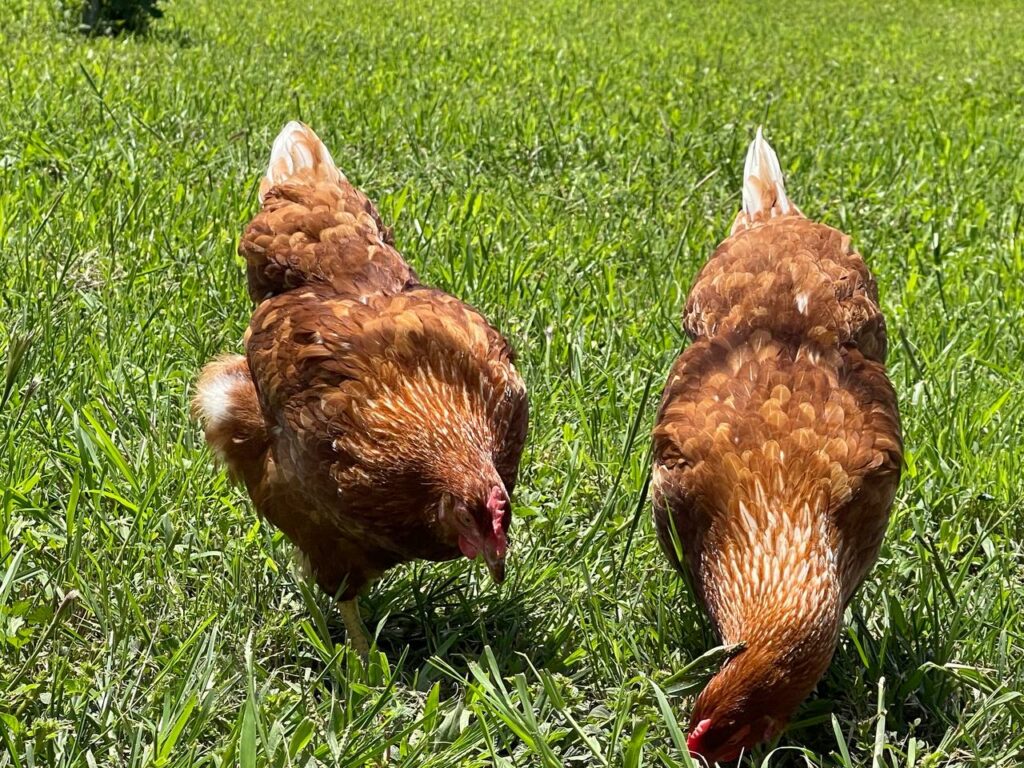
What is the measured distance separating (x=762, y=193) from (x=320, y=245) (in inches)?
62.1

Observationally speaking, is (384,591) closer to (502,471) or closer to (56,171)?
(502,471)

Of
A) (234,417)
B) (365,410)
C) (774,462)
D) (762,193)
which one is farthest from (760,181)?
(234,417)

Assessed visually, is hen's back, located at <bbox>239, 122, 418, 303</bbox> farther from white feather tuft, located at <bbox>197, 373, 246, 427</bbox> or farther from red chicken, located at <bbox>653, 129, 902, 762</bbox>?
red chicken, located at <bbox>653, 129, 902, 762</bbox>

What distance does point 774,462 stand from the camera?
2697 mm

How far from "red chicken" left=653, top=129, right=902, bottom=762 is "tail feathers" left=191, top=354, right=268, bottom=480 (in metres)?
1.09

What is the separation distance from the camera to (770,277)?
323 centimetres

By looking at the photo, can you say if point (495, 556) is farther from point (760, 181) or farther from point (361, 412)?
point (760, 181)

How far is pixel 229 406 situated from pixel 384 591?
2.25 feet

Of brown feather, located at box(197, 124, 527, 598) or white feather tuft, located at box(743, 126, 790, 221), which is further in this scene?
white feather tuft, located at box(743, 126, 790, 221)

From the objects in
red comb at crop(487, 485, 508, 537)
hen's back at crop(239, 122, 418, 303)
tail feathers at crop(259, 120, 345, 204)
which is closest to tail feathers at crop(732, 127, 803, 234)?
hen's back at crop(239, 122, 418, 303)

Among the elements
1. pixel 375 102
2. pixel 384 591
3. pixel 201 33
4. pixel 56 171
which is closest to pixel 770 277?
pixel 384 591

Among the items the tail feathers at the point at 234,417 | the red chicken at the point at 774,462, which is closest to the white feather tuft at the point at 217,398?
the tail feathers at the point at 234,417

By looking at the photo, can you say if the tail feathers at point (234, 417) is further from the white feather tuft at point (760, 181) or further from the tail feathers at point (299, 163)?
the white feather tuft at point (760, 181)

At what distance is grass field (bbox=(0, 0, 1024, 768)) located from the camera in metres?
2.52
